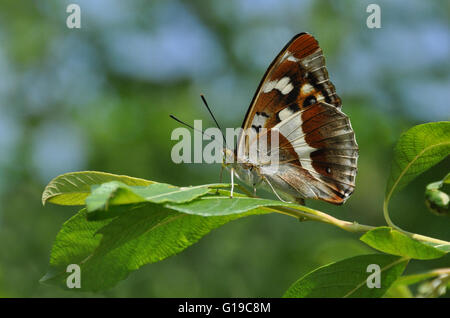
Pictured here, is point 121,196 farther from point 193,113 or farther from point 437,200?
point 193,113

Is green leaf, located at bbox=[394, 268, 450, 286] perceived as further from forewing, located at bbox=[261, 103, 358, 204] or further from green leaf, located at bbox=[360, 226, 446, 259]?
forewing, located at bbox=[261, 103, 358, 204]

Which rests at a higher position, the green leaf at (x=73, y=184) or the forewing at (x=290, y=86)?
the forewing at (x=290, y=86)

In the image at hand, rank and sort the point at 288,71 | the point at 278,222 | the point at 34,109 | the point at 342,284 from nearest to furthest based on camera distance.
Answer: the point at 342,284 → the point at 288,71 → the point at 278,222 → the point at 34,109

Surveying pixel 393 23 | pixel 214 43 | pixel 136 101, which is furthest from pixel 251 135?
pixel 214 43

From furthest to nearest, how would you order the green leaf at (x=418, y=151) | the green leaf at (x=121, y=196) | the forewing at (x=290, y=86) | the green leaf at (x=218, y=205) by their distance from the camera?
1. the forewing at (x=290, y=86)
2. the green leaf at (x=418, y=151)
3. the green leaf at (x=218, y=205)
4. the green leaf at (x=121, y=196)

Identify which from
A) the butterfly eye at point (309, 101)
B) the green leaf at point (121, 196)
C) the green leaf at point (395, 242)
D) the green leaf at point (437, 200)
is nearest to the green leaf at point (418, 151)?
the green leaf at point (437, 200)

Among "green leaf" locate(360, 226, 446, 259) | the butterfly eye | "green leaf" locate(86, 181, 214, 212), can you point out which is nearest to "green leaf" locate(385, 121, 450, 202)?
"green leaf" locate(360, 226, 446, 259)

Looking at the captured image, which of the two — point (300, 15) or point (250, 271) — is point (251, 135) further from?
→ point (300, 15)

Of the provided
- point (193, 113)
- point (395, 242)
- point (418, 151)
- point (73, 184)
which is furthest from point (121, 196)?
point (193, 113)

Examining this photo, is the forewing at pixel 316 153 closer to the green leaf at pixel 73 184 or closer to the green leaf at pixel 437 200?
the green leaf at pixel 437 200
